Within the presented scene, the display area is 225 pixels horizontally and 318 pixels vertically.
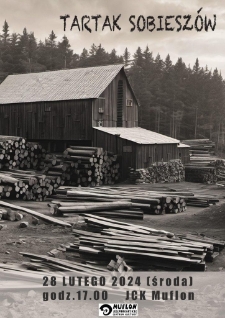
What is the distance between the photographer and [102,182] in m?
30.0

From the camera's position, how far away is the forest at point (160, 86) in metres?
68.4

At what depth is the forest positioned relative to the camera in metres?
68.4

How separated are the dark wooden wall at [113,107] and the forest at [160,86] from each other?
1141 inches

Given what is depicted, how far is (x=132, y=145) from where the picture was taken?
31578mm

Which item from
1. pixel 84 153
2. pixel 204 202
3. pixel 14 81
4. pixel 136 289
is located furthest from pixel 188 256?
pixel 14 81

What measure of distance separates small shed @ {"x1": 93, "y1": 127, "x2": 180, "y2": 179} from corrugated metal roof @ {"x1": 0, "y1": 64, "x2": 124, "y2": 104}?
376 centimetres

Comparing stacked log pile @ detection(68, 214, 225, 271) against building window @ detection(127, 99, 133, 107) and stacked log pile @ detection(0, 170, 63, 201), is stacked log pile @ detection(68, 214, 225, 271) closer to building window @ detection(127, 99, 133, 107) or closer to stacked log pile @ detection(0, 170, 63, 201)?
stacked log pile @ detection(0, 170, 63, 201)

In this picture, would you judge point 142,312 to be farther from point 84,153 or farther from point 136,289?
point 84,153

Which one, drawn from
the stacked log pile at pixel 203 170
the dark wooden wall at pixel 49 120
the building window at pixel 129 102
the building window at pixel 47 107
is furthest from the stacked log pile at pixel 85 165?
the stacked log pile at pixel 203 170

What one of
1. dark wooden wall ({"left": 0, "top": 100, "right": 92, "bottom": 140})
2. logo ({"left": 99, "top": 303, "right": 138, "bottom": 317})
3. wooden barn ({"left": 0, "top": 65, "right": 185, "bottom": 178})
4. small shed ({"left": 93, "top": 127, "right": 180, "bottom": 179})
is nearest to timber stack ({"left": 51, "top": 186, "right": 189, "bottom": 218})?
logo ({"left": 99, "top": 303, "right": 138, "bottom": 317})

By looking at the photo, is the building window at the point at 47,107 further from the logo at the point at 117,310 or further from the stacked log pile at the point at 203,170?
the logo at the point at 117,310

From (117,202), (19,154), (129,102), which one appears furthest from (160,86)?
(117,202)

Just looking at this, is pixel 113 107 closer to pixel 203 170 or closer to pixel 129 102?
pixel 129 102

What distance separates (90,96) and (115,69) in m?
4.85
